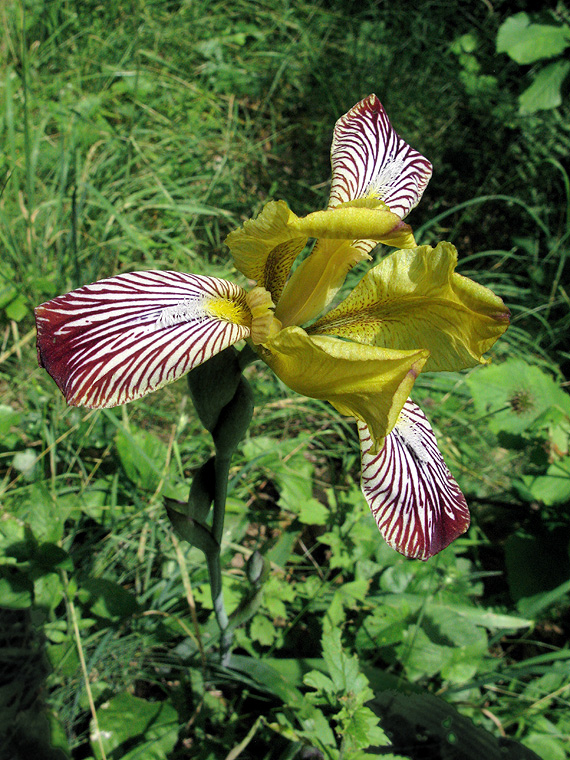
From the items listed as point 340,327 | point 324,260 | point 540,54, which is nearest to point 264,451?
point 340,327

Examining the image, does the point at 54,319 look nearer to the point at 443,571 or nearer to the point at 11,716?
the point at 11,716

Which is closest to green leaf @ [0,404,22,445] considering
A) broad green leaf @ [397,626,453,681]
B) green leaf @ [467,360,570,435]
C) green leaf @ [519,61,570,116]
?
broad green leaf @ [397,626,453,681]

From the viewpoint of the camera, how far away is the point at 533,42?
2965 millimetres

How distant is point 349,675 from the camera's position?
1.29 metres

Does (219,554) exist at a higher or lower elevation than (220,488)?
lower

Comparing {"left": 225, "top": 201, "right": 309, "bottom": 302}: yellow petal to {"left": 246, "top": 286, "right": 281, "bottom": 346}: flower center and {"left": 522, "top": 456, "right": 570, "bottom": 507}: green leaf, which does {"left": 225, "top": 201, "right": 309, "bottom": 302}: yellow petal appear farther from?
{"left": 522, "top": 456, "right": 570, "bottom": 507}: green leaf

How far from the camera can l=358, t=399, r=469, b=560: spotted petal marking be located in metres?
1.06

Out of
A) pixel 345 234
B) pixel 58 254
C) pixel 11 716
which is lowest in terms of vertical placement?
pixel 11 716

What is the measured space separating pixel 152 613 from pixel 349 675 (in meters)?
0.65

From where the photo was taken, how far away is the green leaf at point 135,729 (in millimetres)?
1404

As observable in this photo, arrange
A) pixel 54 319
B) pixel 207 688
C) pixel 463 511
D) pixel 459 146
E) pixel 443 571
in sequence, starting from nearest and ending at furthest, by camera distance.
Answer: pixel 54 319 < pixel 463 511 < pixel 207 688 < pixel 443 571 < pixel 459 146

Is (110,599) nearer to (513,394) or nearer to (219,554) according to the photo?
(219,554)

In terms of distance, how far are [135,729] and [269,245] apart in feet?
4.02

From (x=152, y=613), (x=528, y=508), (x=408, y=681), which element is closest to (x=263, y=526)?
(x=152, y=613)
